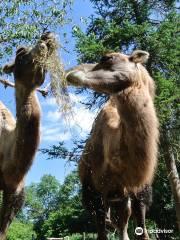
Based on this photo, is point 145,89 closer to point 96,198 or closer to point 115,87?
point 115,87

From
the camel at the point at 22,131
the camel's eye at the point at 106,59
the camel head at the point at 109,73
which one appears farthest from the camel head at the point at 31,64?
the camel's eye at the point at 106,59

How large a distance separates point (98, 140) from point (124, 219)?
1.22 meters

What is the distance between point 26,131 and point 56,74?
75cm

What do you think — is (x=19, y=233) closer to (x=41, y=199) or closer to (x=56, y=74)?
(x=41, y=199)

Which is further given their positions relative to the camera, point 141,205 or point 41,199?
point 41,199

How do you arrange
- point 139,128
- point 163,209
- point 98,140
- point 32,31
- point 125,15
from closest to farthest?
point 139,128, point 98,140, point 32,31, point 125,15, point 163,209

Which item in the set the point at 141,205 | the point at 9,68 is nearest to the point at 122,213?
the point at 141,205

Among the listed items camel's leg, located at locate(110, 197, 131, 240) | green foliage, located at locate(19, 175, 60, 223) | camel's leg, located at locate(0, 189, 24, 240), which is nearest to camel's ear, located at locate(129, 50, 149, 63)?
camel's leg, located at locate(110, 197, 131, 240)

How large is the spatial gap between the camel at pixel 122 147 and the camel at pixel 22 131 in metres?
0.46

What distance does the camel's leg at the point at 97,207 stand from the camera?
624 centimetres

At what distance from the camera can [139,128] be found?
19.4ft

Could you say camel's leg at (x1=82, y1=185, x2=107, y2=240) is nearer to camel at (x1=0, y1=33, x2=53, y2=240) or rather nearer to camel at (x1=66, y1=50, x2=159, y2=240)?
camel at (x1=66, y1=50, x2=159, y2=240)

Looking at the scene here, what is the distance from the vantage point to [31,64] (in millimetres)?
5750

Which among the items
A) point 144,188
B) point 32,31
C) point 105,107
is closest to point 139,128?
point 144,188
